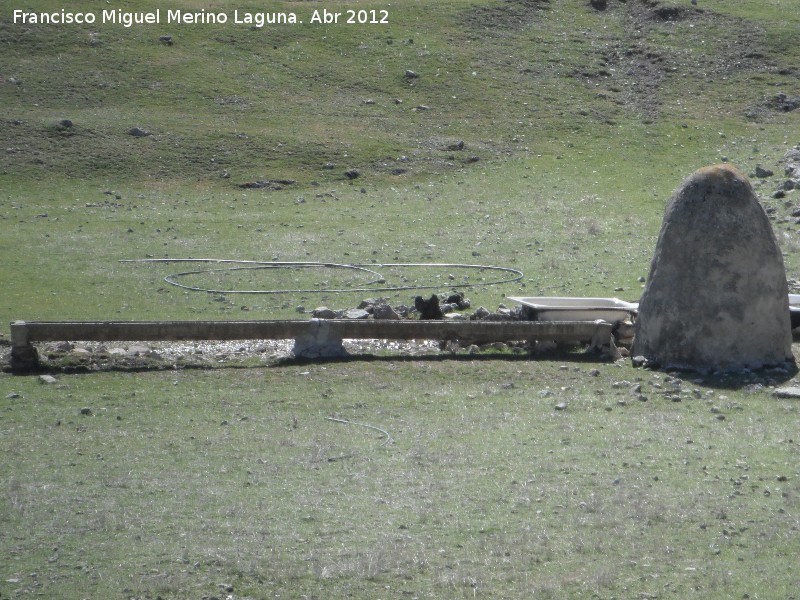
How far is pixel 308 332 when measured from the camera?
1470 cm

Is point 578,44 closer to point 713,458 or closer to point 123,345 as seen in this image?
point 123,345

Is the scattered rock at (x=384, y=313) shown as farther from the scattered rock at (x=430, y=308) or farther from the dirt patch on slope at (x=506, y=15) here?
the dirt patch on slope at (x=506, y=15)

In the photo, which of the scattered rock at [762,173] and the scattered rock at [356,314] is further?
the scattered rock at [762,173]

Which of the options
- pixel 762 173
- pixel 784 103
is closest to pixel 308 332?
pixel 762 173

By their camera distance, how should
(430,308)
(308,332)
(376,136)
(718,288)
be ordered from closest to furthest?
1. (718,288)
2. (308,332)
3. (430,308)
4. (376,136)

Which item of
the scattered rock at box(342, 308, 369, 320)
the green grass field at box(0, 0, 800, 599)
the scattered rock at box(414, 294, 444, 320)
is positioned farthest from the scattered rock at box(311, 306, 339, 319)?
the green grass field at box(0, 0, 800, 599)

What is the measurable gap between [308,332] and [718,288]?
435 cm

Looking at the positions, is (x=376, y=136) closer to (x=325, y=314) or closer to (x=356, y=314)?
(x=356, y=314)

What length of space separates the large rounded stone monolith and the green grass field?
573mm

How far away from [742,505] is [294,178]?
26.7 m

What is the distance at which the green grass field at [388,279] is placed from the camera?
8.05 metres

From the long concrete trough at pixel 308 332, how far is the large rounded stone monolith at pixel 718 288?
102 cm

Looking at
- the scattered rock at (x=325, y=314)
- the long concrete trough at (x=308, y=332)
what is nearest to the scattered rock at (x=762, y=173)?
the scattered rock at (x=325, y=314)

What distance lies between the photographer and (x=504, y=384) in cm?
1342
